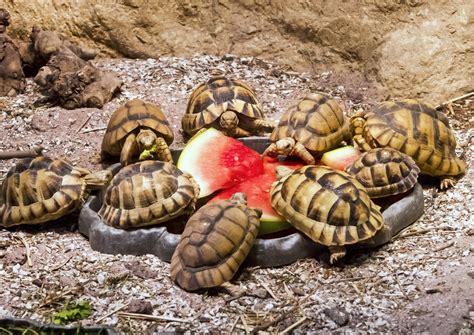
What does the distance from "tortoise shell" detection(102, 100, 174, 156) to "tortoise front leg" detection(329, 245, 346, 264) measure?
1.53 m

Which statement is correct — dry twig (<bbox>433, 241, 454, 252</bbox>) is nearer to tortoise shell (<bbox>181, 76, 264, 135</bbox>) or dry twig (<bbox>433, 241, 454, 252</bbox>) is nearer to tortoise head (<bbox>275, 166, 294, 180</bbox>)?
tortoise head (<bbox>275, 166, 294, 180</bbox>)

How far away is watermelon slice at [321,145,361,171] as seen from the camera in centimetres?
495

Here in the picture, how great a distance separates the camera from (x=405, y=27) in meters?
6.02

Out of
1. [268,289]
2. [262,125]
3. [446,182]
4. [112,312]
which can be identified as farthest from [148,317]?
[446,182]

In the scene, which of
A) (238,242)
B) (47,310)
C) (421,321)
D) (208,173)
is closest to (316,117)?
(208,173)

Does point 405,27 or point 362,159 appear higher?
point 405,27

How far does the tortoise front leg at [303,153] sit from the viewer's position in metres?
4.91

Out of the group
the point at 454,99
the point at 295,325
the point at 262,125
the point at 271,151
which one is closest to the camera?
the point at 295,325

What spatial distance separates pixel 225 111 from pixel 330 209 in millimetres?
1464

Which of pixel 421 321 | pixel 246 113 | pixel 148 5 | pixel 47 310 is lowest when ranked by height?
pixel 47 310

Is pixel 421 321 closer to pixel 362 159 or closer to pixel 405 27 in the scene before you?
pixel 362 159

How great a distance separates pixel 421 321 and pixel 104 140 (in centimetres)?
251

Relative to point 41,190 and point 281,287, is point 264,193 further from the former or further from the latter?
point 41,190

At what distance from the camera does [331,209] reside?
409 cm
